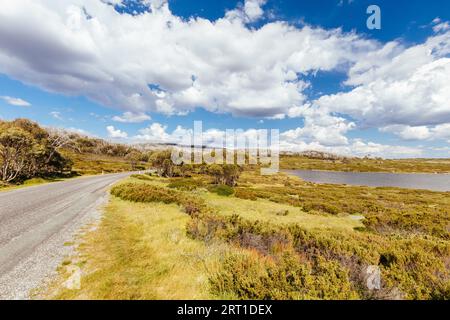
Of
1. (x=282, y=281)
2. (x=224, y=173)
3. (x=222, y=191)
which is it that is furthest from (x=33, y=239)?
(x=224, y=173)

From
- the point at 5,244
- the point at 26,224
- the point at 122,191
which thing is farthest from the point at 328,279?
the point at 122,191

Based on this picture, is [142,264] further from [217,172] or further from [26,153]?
[217,172]

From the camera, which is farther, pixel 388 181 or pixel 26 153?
pixel 388 181

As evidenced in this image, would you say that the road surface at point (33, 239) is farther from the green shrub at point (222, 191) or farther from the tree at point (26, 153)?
the tree at point (26, 153)

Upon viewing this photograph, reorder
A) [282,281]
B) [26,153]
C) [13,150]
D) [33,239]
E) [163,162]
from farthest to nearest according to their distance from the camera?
[163,162] → [26,153] → [13,150] → [33,239] → [282,281]

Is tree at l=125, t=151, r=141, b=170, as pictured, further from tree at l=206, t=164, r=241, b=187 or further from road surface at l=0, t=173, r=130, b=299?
road surface at l=0, t=173, r=130, b=299

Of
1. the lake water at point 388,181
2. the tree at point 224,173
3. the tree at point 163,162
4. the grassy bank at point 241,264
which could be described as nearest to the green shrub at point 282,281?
the grassy bank at point 241,264

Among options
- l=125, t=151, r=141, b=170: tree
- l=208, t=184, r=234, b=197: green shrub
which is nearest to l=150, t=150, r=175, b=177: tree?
l=208, t=184, r=234, b=197: green shrub

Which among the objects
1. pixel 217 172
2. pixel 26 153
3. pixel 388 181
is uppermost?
pixel 26 153

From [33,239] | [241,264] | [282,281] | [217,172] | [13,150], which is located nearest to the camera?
[282,281]

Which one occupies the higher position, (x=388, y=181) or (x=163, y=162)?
(x=163, y=162)

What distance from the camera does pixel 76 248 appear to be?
7.48 meters
